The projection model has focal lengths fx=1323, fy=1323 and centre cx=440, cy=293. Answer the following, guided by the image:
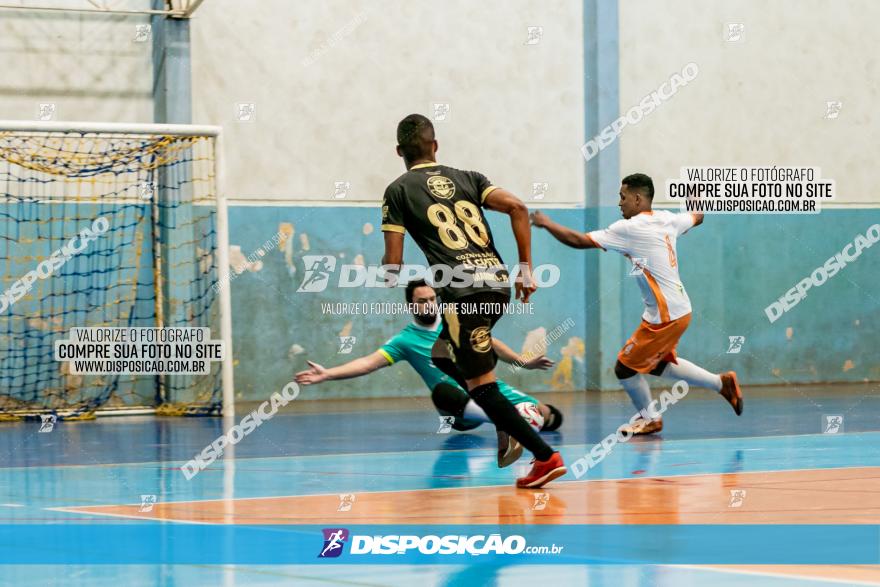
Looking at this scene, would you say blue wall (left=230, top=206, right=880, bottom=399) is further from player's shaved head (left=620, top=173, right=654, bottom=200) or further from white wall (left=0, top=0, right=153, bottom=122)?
player's shaved head (left=620, top=173, right=654, bottom=200)

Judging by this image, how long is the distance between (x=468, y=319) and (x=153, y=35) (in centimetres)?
977

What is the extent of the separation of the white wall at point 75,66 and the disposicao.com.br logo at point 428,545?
10790mm

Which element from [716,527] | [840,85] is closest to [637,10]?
[840,85]

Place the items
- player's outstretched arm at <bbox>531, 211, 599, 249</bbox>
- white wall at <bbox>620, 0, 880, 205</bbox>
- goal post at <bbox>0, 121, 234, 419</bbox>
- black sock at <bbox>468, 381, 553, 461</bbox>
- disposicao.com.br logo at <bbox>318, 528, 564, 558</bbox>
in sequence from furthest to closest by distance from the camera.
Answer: white wall at <bbox>620, 0, 880, 205</bbox>, goal post at <bbox>0, 121, 234, 419</bbox>, player's outstretched arm at <bbox>531, 211, 599, 249</bbox>, black sock at <bbox>468, 381, 553, 461</bbox>, disposicao.com.br logo at <bbox>318, 528, 564, 558</bbox>

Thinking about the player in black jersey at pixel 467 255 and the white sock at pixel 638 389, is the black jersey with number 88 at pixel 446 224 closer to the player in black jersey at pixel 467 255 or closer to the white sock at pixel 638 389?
the player in black jersey at pixel 467 255

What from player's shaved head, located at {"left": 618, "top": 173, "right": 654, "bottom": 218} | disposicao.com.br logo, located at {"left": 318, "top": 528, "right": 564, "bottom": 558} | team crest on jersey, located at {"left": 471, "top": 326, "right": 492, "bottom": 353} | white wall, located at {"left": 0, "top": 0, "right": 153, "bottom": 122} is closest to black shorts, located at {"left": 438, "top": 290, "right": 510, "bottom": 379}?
team crest on jersey, located at {"left": 471, "top": 326, "right": 492, "bottom": 353}

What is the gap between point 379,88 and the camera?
16.1 m

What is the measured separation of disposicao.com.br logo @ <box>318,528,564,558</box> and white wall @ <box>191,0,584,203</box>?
10.8 m

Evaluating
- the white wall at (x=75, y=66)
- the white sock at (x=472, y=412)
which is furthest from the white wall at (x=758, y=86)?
the white sock at (x=472, y=412)

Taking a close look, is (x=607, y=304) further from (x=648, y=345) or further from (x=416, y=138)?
(x=416, y=138)

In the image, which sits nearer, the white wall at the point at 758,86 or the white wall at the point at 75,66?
the white wall at the point at 75,66

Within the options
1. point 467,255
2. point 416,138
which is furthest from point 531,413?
point 416,138

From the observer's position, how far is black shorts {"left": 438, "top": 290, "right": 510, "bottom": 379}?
269 inches

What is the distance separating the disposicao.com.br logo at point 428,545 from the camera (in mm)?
4887
